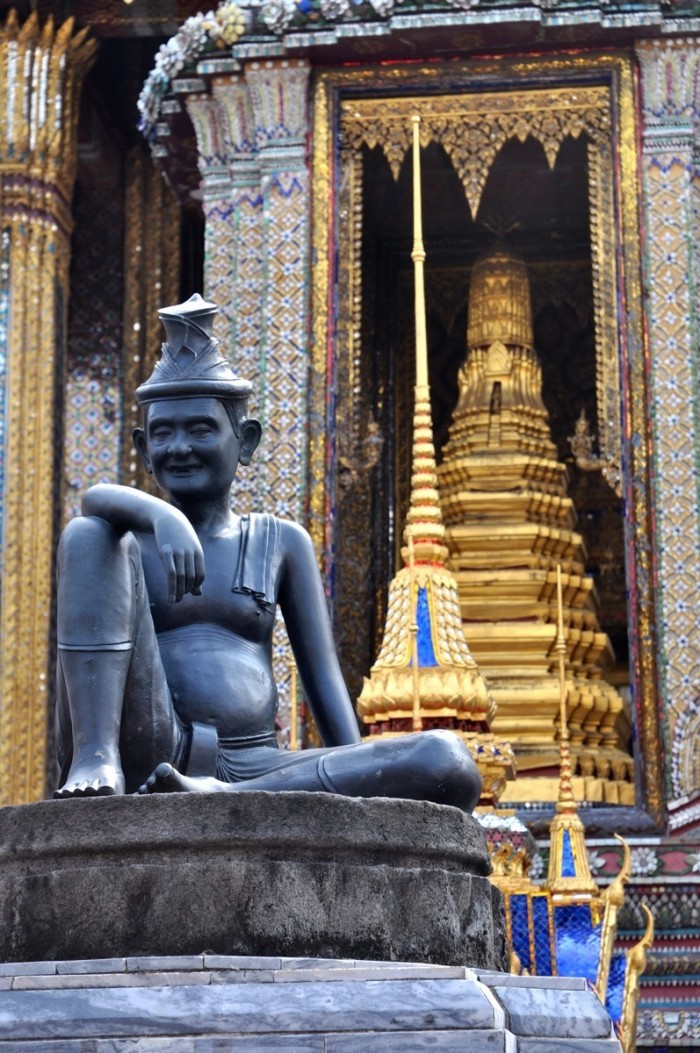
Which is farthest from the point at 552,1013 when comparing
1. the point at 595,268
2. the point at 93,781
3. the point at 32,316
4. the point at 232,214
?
the point at 32,316

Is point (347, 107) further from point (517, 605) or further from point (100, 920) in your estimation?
point (100, 920)

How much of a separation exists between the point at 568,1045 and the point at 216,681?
174 cm

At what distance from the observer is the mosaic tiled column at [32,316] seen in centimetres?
1245

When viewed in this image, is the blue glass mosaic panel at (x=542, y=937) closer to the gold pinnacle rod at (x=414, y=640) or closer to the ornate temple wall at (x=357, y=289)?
the gold pinnacle rod at (x=414, y=640)

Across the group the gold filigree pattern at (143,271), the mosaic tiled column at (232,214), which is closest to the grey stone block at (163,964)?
the mosaic tiled column at (232,214)

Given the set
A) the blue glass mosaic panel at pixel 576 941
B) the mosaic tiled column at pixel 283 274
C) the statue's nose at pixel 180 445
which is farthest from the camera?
the mosaic tiled column at pixel 283 274

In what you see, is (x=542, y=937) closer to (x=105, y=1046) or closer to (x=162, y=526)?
(x=162, y=526)

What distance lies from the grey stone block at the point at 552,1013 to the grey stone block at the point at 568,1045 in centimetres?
2

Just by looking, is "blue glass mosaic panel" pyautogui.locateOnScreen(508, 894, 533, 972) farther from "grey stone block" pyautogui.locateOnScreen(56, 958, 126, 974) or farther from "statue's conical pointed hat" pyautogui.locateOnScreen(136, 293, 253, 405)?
"grey stone block" pyautogui.locateOnScreen(56, 958, 126, 974)

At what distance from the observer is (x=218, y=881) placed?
482cm

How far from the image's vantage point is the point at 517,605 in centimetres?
1293

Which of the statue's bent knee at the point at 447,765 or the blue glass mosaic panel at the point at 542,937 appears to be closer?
the statue's bent knee at the point at 447,765

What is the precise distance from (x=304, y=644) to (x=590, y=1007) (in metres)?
2.02

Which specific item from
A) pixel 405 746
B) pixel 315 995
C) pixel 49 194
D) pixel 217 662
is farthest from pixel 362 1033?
pixel 49 194
